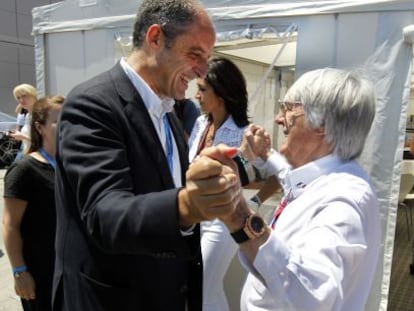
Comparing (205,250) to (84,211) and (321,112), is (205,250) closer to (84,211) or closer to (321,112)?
(321,112)

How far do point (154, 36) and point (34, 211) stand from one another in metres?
1.36

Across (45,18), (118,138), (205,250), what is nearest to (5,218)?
(205,250)

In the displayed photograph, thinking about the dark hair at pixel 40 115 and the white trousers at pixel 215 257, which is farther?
the white trousers at pixel 215 257

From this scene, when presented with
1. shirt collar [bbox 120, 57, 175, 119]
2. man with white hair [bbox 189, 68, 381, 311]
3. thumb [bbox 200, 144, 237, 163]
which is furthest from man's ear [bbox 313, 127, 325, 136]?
thumb [bbox 200, 144, 237, 163]

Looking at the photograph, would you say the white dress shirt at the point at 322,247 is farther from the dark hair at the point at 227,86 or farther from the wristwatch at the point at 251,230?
the dark hair at the point at 227,86

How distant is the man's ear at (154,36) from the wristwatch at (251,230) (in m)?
0.60

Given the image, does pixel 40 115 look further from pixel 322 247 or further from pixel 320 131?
pixel 322 247

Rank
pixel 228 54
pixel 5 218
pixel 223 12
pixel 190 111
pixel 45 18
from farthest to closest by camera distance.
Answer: pixel 228 54 < pixel 45 18 < pixel 190 111 < pixel 223 12 < pixel 5 218

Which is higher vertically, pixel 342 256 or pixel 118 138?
pixel 118 138

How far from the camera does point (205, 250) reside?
2.60 metres

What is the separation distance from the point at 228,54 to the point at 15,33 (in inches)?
656

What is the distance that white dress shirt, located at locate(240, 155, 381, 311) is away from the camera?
1.11 m

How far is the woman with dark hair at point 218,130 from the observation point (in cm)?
260

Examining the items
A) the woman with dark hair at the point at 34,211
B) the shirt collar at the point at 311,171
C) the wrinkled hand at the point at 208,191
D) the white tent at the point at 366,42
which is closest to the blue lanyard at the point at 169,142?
the shirt collar at the point at 311,171
